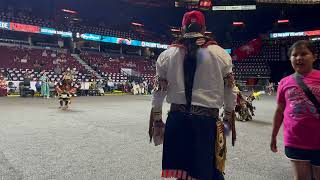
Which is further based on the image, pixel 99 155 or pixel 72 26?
pixel 72 26

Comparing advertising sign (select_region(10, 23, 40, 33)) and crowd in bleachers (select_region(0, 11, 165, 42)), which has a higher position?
crowd in bleachers (select_region(0, 11, 165, 42))

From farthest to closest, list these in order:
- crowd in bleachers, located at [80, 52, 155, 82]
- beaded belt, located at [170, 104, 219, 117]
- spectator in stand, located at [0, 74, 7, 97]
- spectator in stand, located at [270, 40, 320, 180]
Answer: crowd in bleachers, located at [80, 52, 155, 82] → spectator in stand, located at [0, 74, 7, 97] → beaded belt, located at [170, 104, 219, 117] → spectator in stand, located at [270, 40, 320, 180]

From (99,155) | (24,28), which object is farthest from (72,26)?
(99,155)

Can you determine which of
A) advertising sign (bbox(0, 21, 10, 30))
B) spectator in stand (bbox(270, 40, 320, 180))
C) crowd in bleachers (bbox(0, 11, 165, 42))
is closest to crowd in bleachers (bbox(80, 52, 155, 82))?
crowd in bleachers (bbox(0, 11, 165, 42))

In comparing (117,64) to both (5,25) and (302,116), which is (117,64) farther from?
(302,116)

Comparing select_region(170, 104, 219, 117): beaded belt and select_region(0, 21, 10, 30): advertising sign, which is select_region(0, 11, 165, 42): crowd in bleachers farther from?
select_region(170, 104, 219, 117): beaded belt

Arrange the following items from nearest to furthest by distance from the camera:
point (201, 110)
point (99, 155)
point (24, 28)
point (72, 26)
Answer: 1. point (201, 110)
2. point (99, 155)
3. point (24, 28)
4. point (72, 26)

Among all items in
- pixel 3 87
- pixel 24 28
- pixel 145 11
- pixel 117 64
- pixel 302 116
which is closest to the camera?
pixel 302 116

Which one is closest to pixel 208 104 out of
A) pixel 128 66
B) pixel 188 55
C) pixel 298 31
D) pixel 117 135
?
pixel 188 55

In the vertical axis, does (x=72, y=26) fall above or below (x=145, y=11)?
below

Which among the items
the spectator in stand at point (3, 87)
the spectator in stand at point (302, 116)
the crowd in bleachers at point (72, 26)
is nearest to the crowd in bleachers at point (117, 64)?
the crowd in bleachers at point (72, 26)

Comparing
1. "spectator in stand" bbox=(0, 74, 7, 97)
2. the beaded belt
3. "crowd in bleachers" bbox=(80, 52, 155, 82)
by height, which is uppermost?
"crowd in bleachers" bbox=(80, 52, 155, 82)

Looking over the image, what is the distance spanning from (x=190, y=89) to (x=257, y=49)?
49.1 meters

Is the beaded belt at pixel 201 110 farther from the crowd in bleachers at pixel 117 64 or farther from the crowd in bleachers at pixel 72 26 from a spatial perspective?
the crowd in bleachers at pixel 72 26
